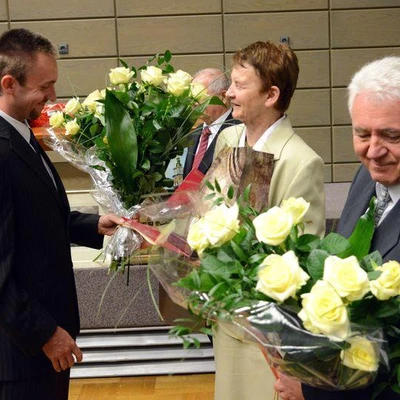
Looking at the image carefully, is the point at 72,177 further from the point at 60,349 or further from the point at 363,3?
the point at 363,3

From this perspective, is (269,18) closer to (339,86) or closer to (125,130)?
(339,86)

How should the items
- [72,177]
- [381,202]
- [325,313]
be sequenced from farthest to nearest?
[72,177], [381,202], [325,313]

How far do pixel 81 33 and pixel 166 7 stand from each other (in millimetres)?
891

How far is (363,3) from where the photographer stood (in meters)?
8.60

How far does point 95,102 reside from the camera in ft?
9.53

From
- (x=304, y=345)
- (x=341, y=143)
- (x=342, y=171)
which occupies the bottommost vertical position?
(x=342, y=171)

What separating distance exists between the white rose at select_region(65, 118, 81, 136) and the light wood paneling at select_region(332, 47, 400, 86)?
244 inches

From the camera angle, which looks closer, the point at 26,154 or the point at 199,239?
the point at 199,239

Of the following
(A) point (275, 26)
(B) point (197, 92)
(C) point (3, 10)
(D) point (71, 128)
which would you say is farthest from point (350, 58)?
(D) point (71, 128)

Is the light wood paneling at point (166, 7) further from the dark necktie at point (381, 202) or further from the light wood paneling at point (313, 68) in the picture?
the dark necktie at point (381, 202)

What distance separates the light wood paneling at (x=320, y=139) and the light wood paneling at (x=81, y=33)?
2187 millimetres

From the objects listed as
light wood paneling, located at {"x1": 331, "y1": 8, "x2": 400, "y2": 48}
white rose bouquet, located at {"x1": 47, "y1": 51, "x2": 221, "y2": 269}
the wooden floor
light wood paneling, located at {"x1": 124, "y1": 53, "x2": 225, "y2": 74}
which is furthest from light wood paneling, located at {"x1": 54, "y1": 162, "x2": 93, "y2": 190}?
light wood paneling, located at {"x1": 331, "y1": 8, "x2": 400, "y2": 48}

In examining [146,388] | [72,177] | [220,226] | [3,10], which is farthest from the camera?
[3,10]

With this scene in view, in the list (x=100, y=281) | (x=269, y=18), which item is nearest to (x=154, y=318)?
(x=100, y=281)
